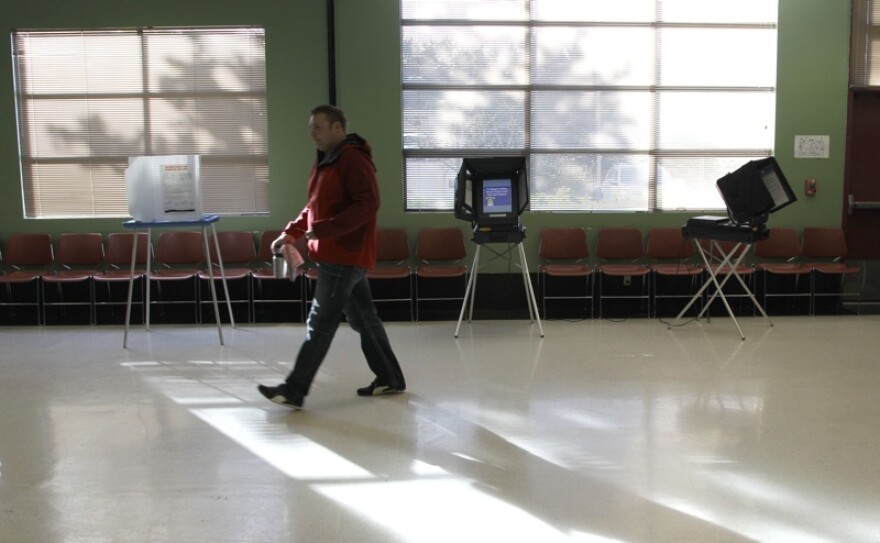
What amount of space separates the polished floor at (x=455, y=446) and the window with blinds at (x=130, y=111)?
7.76 ft

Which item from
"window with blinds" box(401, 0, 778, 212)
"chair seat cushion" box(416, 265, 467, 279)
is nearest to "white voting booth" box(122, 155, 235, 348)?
"chair seat cushion" box(416, 265, 467, 279)

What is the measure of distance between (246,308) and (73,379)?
2593 mm

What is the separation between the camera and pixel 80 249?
7.21 m

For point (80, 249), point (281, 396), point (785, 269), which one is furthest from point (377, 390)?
point (785, 269)

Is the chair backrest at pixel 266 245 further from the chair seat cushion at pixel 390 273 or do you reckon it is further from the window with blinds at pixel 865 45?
the window with blinds at pixel 865 45

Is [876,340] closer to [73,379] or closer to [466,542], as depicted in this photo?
[466,542]

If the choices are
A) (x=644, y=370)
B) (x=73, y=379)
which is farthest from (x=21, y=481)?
(x=644, y=370)

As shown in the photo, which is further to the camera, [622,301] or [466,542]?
[622,301]

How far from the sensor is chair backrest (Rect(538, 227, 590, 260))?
7266 mm

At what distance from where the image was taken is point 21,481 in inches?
118

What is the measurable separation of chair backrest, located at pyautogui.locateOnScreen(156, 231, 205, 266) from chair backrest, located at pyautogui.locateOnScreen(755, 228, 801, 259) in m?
5.58

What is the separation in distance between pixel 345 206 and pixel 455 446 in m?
1.32

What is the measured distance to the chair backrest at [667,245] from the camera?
730 centimetres

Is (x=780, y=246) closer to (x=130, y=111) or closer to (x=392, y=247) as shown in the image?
(x=392, y=247)
